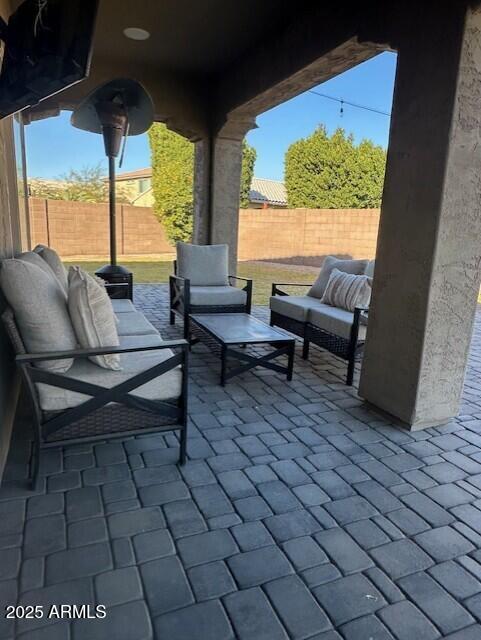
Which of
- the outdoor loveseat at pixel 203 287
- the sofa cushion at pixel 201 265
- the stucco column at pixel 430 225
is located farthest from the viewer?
the sofa cushion at pixel 201 265

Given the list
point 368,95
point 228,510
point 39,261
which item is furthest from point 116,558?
point 368,95

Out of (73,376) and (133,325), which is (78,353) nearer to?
(73,376)

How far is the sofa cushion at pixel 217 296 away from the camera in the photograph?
4.54m

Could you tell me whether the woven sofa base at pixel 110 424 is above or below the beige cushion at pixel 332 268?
below

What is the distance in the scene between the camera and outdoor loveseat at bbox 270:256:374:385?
336cm

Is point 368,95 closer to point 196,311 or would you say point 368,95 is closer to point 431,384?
point 196,311

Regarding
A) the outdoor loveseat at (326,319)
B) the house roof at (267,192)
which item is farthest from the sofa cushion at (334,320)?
the house roof at (267,192)

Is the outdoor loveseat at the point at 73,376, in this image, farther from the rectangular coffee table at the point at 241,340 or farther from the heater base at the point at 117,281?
the heater base at the point at 117,281

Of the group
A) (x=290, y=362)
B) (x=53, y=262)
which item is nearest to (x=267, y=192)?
(x=290, y=362)

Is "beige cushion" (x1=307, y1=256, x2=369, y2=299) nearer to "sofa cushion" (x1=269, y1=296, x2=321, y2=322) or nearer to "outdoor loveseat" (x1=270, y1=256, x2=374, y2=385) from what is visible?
"outdoor loveseat" (x1=270, y1=256, x2=374, y2=385)

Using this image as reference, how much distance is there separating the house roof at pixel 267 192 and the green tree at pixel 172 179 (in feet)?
20.2

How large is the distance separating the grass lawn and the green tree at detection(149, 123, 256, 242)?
145 cm

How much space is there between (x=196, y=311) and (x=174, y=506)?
285 cm

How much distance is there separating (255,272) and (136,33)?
6767mm
